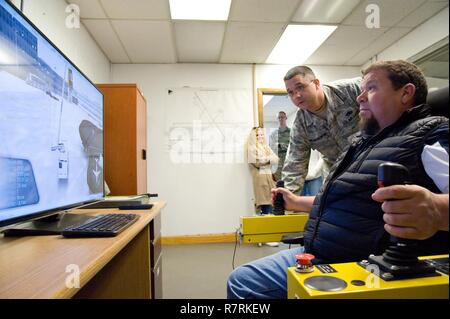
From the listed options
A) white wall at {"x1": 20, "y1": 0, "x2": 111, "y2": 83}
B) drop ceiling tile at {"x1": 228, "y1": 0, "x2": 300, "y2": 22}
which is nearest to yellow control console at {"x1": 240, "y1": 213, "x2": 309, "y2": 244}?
white wall at {"x1": 20, "y1": 0, "x2": 111, "y2": 83}

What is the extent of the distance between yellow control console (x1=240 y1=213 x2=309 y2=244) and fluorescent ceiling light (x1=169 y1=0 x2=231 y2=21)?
6.20 feet

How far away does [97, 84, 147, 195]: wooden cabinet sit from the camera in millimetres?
2041

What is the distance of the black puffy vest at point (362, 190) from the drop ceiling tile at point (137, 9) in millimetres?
2007

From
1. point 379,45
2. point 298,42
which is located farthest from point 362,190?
point 379,45

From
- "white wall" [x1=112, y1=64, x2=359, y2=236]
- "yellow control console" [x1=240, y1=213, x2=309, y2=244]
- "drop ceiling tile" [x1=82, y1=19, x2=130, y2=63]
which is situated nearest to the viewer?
"yellow control console" [x1=240, y1=213, x2=309, y2=244]

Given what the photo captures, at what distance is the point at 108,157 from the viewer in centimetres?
203

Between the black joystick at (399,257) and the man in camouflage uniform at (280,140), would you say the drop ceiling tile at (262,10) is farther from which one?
the black joystick at (399,257)

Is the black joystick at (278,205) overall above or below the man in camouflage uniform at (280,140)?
below

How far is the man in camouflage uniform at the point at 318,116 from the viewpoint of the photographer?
5.04 ft

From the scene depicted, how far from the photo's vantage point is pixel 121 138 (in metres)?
2.06

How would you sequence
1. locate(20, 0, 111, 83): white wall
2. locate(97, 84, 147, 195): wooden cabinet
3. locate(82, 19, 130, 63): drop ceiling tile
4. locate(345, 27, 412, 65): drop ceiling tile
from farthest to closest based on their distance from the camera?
1. locate(345, 27, 412, 65): drop ceiling tile
2. locate(82, 19, 130, 63): drop ceiling tile
3. locate(97, 84, 147, 195): wooden cabinet
4. locate(20, 0, 111, 83): white wall

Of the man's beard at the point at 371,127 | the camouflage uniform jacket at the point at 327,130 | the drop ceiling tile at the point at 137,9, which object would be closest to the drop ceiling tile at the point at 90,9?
the drop ceiling tile at the point at 137,9

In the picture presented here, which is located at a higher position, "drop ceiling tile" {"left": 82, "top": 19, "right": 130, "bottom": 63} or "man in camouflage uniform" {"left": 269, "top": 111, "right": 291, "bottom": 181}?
"drop ceiling tile" {"left": 82, "top": 19, "right": 130, "bottom": 63}

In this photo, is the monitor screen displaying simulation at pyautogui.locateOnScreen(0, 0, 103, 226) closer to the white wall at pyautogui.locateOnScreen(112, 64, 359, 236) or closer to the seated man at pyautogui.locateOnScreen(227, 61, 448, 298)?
the seated man at pyautogui.locateOnScreen(227, 61, 448, 298)
